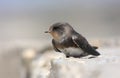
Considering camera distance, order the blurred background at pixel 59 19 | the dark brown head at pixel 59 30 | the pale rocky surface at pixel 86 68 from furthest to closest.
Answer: the blurred background at pixel 59 19, the dark brown head at pixel 59 30, the pale rocky surface at pixel 86 68

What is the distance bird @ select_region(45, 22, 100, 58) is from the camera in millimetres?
800

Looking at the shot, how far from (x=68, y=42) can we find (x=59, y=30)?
0.12ft

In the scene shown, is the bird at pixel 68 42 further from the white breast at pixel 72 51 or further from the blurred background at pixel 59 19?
the blurred background at pixel 59 19

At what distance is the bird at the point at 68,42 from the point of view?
2.62 feet

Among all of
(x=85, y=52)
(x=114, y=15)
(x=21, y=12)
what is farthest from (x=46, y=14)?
(x=85, y=52)

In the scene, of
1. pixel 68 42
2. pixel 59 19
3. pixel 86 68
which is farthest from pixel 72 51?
pixel 59 19

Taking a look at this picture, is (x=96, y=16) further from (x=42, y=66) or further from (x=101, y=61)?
(x=101, y=61)

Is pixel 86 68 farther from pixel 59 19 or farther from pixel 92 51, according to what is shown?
pixel 59 19

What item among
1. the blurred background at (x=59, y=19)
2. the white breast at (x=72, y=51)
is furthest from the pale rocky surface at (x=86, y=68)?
the blurred background at (x=59, y=19)

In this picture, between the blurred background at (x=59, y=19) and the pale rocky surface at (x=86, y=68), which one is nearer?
the pale rocky surface at (x=86, y=68)

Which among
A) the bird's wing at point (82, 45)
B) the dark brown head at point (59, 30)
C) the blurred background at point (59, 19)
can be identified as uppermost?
the dark brown head at point (59, 30)

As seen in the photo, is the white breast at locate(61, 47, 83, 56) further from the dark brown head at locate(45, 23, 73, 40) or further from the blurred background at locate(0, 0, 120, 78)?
the blurred background at locate(0, 0, 120, 78)

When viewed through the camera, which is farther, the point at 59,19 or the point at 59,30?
the point at 59,19

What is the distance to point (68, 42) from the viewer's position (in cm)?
82
